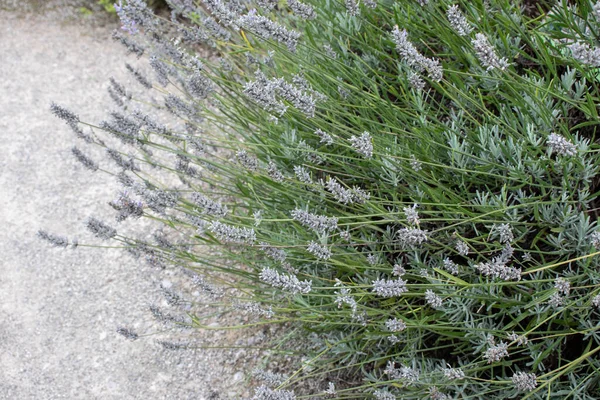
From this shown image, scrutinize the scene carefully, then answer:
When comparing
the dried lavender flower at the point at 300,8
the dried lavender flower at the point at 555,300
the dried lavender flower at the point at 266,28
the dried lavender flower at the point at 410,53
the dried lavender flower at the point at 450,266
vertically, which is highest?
the dried lavender flower at the point at 410,53

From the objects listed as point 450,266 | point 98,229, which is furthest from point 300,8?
point 98,229

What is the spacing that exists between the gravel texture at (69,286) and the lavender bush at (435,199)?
624mm

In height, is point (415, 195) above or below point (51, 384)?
above

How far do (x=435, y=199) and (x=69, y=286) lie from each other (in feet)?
7.32

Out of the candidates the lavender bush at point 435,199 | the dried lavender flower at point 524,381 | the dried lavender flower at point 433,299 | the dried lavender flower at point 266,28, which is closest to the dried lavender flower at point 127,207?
the lavender bush at point 435,199

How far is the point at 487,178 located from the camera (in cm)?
218

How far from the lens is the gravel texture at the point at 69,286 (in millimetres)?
2959

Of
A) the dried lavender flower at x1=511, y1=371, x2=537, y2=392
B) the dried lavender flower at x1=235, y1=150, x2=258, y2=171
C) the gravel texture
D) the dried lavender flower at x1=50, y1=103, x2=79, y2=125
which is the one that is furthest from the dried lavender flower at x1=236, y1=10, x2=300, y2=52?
the gravel texture

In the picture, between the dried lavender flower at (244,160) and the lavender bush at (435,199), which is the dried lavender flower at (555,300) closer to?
the lavender bush at (435,199)

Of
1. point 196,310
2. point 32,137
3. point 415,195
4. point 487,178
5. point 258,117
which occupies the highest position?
point 487,178

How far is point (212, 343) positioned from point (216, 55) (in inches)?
107

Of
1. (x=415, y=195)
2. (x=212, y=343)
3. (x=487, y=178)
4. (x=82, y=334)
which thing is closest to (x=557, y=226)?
(x=487, y=178)

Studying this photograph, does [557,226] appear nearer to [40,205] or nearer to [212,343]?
[212,343]

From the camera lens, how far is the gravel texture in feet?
9.71
